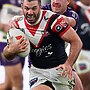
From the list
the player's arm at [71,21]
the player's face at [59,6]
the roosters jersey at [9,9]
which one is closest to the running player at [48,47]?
the player's arm at [71,21]

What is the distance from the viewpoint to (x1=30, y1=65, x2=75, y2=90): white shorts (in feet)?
25.9

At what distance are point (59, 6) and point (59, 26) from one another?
656 millimetres

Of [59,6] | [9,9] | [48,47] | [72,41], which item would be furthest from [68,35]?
[9,9]

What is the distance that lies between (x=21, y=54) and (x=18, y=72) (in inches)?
124

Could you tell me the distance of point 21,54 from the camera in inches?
299

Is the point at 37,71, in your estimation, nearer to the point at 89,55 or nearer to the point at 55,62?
the point at 55,62

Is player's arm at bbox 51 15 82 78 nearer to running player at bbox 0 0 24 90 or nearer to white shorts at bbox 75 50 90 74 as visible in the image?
running player at bbox 0 0 24 90

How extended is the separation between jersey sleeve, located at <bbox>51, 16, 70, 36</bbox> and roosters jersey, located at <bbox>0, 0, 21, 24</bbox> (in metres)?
2.74

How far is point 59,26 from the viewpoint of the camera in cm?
771

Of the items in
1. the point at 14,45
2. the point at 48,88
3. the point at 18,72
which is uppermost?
the point at 14,45

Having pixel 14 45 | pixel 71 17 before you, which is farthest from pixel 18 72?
pixel 14 45

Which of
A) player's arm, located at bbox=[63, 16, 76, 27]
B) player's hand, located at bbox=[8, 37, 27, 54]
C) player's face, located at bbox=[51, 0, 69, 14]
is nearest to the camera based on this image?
player's hand, located at bbox=[8, 37, 27, 54]

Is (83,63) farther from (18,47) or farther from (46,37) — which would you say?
(18,47)

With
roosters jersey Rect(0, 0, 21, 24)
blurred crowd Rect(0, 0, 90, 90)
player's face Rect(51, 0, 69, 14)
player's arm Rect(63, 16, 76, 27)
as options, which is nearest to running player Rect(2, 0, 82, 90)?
player's arm Rect(63, 16, 76, 27)
